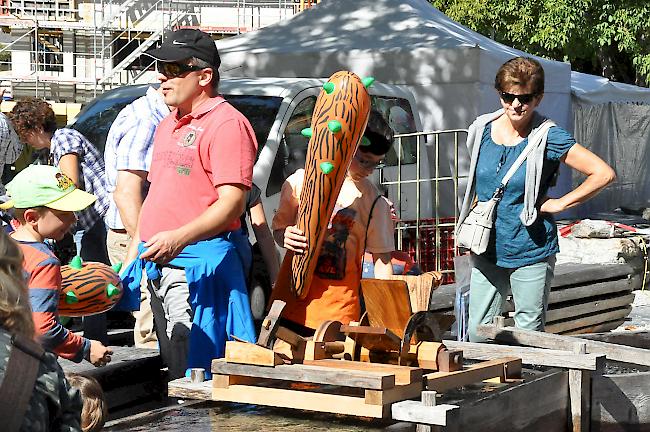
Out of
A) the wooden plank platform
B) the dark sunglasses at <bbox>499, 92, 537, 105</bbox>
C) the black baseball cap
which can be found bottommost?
the wooden plank platform

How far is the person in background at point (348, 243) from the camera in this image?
17.3ft

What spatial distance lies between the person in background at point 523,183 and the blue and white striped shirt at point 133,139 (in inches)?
63.5

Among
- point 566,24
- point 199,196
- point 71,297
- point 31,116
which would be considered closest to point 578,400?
point 199,196

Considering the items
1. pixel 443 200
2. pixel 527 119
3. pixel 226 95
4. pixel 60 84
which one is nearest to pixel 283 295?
pixel 527 119

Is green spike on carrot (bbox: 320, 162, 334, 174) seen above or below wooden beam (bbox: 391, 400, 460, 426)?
above

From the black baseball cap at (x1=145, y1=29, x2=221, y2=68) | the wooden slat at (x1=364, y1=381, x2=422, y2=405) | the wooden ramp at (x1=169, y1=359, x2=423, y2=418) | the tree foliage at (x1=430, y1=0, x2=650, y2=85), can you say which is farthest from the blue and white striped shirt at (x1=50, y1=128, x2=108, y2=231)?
the tree foliage at (x1=430, y1=0, x2=650, y2=85)

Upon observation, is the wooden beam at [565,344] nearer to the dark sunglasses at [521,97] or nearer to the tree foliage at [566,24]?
the dark sunglasses at [521,97]

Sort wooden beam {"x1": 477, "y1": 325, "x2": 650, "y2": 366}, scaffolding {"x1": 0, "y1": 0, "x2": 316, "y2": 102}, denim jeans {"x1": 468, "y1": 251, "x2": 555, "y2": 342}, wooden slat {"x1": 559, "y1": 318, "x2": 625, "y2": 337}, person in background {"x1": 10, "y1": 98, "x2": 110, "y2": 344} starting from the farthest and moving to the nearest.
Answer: scaffolding {"x1": 0, "y1": 0, "x2": 316, "y2": 102} < wooden slat {"x1": 559, "y1": 318, "x2": 625, "y2": 337} < person in background {"x1": 10, "y1": 98, "x2": 110, "y2": 344} < wooden beam {"x1": 477, "y1": 325, "x2": 650, "y2": 366} < denim jeans {"x1": 468, "y1": 251, "x2": 555, "y2": 342}

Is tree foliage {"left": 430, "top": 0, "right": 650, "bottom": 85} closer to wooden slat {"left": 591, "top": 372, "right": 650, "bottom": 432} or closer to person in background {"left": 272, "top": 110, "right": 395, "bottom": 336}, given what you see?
wooden slat {"left": 591, "top": 372, "right": 650, "bottom": 432}

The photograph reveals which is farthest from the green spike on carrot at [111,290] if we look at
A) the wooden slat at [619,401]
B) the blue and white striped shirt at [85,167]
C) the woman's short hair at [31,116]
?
the woman's short hair at [31,116]

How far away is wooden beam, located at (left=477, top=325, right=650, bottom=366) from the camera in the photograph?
19.4ft

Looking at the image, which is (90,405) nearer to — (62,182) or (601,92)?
(62,182)

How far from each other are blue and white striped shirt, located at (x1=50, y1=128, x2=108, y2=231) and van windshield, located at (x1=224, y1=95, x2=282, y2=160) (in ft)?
4.62

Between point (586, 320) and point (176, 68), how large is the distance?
5114 millimetres
